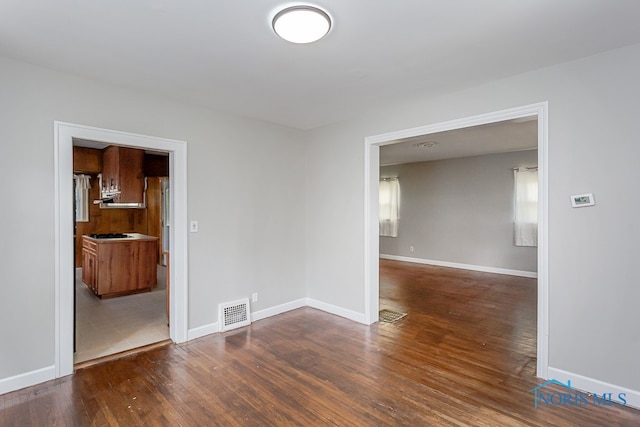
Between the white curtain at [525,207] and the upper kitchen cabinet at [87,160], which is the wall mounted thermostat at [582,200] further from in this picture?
the upper kitchen cabinet at [87,160]

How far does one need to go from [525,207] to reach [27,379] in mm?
7579

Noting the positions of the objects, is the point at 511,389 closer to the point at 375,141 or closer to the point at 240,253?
the point at 375,141

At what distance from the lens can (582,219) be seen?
2.38 m

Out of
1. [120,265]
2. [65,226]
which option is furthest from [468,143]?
[120,265]

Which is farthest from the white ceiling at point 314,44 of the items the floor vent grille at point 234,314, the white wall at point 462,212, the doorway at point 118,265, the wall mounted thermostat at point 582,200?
the white wall at point 462,212

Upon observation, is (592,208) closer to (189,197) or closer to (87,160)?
(189,197)

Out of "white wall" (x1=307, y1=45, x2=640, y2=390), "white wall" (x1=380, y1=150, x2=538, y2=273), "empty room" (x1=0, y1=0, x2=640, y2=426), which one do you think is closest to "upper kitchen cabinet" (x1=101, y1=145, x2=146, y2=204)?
"empty room" (x1=0, y1=0, x2=640, y2=426)

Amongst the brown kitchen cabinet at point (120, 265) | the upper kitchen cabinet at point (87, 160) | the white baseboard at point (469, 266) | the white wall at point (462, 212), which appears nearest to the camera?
the brown kitchen cabinet at point (120, 265)

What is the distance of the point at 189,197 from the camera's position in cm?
336

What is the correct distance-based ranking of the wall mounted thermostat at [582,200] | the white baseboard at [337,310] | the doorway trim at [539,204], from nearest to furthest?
the wall mounted thermostat at [582,200] < the doorway trim at [539,204] < the white baseboard at [337,310]

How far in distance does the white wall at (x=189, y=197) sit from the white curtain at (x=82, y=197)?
5439 mm

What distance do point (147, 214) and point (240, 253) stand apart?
5399 millimetres

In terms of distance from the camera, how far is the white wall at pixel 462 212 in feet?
21.6

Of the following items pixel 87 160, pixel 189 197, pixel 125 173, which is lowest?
pixel 189 197
